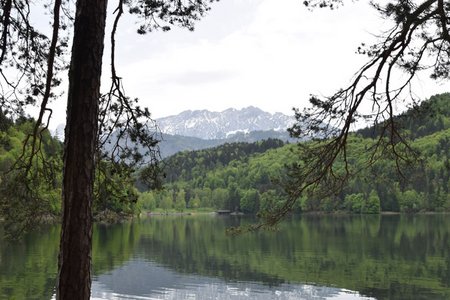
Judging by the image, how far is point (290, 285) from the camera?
108ft

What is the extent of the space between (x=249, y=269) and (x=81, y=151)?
116 ft

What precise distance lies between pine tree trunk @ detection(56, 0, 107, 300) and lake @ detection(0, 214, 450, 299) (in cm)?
2267

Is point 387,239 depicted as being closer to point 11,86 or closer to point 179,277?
point 179,277

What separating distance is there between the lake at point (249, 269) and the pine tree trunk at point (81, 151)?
22674 millimetres

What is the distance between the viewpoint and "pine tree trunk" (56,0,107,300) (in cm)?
508

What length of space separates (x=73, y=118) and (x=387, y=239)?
57.2 m

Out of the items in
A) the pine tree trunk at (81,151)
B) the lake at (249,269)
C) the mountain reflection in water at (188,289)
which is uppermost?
the pine tree trunk at (81,151)

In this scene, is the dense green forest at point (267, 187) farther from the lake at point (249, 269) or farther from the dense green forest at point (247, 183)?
the lake at point (249, 269)

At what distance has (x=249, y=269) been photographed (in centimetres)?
3931

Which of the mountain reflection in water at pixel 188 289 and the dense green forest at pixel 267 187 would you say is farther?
the dense green forest at pixel 267 187

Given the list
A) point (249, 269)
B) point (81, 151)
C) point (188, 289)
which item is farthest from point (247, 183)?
point (81, 151)

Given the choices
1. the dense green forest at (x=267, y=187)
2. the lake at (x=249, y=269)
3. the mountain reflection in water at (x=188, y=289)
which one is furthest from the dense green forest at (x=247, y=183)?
the mountain reflection in water at (x=188, y=289)

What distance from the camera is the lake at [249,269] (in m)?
30.4

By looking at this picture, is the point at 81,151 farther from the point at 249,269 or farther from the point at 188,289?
the point at 249,269
